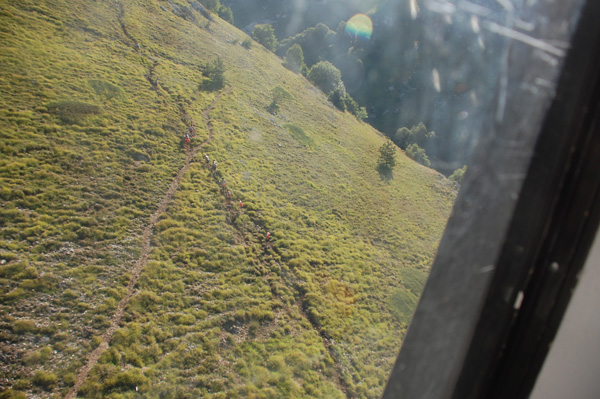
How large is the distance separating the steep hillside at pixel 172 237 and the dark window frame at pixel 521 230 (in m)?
10.2

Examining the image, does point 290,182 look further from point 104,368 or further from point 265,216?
point 104,368

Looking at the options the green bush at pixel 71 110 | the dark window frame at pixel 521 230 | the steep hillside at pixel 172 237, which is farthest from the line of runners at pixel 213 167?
the dark window frame at pixel 521 230

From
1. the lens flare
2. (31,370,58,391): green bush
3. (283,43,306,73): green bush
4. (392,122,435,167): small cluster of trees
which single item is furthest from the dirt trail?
the lens flare

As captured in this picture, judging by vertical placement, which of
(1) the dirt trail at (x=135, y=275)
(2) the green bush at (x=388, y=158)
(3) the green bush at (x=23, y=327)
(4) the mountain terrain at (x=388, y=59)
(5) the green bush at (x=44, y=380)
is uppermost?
(4) the mountain terrain at (x=388, y=59)

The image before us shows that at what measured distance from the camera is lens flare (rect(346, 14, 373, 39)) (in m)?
86.8

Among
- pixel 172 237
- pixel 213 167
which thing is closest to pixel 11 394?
pixel 172 237

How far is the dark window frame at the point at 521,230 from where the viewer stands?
3.11 feet

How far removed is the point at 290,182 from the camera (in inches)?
949

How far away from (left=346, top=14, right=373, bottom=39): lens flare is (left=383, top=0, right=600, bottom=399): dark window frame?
9986 centimetres

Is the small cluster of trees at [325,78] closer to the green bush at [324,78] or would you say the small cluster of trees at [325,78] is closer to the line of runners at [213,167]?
the green bush at [324,78]

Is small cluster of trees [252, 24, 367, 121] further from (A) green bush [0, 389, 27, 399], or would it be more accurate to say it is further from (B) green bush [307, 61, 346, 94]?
(A) green bush [0, 389, 27, 399]

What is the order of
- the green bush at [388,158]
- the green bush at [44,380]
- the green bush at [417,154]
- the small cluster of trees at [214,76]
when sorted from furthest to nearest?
the green bush at [417,154] → the green bush at [388,158] → the small cluster of trees at [214,76] → the green bush at [44,380]

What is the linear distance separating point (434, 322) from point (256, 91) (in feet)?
128

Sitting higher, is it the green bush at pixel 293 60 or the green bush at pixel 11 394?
the green bush at pixel 293 60
